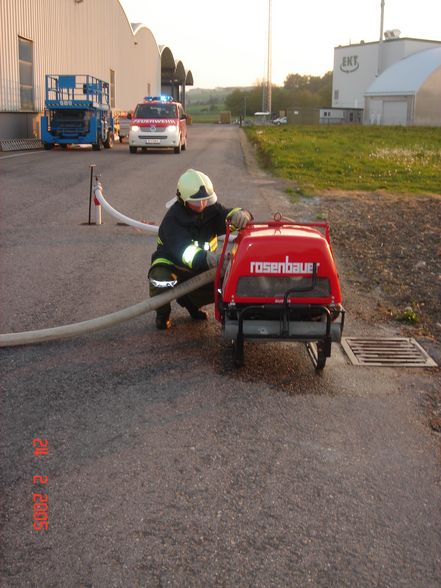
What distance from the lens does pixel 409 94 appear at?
74.6 metres

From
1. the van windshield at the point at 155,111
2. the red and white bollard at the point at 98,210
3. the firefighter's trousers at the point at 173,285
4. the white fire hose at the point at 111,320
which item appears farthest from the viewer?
the van windshield at the point at 155,111

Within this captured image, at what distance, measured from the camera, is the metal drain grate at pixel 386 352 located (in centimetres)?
545

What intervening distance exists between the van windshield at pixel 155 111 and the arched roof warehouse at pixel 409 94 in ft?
168

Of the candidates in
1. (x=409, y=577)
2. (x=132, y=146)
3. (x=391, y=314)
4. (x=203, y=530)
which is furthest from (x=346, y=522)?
(x=132, y=146)

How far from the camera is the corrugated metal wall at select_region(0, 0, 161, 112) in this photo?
31.9 metres

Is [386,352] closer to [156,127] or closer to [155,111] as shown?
[156,127]

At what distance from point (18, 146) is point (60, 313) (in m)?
25.1

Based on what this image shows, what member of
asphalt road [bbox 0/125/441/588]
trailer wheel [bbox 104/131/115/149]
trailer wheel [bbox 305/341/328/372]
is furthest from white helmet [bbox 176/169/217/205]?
trailer wheel [bbox 104/131/115/149]

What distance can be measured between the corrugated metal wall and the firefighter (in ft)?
89.5

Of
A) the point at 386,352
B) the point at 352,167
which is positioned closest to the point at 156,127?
the point at 352,167

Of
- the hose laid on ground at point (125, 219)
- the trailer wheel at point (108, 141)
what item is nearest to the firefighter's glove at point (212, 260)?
the hose laid on ground at point (125, 219)

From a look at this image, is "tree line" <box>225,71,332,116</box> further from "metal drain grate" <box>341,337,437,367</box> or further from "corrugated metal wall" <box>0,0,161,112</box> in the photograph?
"metal drain grate" <box>341,337,437,367</box>

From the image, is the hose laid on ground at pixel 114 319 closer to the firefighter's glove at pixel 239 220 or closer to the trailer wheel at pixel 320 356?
the firefighter's glove at pixel 239 220

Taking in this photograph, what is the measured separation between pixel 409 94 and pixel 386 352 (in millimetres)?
74535
